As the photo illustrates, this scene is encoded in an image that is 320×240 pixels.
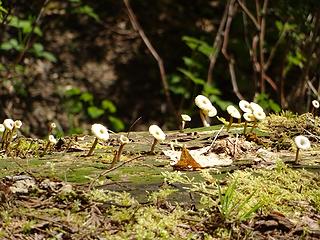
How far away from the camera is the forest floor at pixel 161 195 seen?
2.06 m

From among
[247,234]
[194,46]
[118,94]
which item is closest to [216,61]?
[194,46]

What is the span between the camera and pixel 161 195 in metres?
2.28

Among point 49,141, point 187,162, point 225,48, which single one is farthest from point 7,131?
point 225,48

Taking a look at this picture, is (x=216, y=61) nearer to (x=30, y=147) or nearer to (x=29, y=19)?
(x=29, y=19)

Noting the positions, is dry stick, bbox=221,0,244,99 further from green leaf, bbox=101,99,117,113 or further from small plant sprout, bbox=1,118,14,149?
small plant sprout, bbox=1,118,14,149

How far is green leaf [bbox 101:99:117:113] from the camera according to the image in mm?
8234

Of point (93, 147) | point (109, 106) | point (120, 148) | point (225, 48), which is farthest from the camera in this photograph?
point (109, 106)

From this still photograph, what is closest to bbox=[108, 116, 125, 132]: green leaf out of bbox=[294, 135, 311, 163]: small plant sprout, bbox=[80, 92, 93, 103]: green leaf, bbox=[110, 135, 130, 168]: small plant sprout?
bbox=[80, 92, 93, 103]: green leaf

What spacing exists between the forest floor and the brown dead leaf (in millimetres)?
14

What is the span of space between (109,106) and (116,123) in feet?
0.92

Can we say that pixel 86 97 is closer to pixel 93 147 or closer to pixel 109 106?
pixel 109 106

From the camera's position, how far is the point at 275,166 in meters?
2.69

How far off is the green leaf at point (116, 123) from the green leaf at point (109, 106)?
0.10 metres

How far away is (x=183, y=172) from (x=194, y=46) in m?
5.56
